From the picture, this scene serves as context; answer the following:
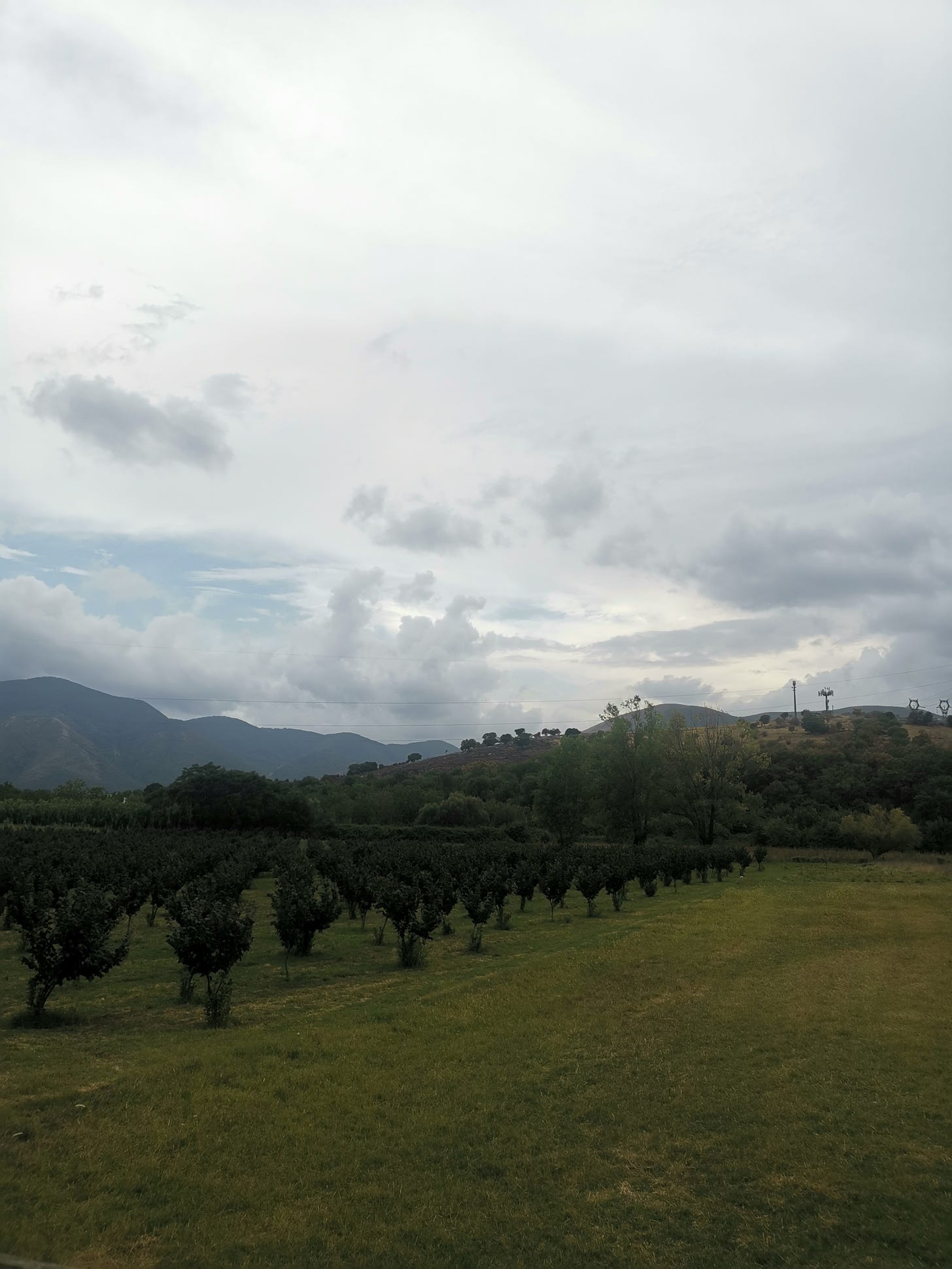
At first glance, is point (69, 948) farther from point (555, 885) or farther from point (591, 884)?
point (591, 884)

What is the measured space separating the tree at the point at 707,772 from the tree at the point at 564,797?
986cm

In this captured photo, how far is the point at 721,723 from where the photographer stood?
8719cm

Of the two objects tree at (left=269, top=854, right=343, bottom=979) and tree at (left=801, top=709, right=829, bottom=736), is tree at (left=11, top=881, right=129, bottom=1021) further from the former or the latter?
tree at (left=801, top=709, right=829, bottom=736)

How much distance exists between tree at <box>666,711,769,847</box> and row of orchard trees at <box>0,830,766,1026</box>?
67.3 ft

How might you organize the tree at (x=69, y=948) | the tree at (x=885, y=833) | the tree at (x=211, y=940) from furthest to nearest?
the tree at (x=885, y=833) < the tree at (x=211, y=940) < the tree at (x=69, y=948)

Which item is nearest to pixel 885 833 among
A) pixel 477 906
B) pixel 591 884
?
pixel 591 884

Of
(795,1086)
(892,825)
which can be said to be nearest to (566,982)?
(795,1086)

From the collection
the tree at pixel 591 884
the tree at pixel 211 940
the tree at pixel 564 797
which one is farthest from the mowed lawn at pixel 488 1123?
the tree at pixel 564 797

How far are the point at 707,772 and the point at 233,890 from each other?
60841 millimetres

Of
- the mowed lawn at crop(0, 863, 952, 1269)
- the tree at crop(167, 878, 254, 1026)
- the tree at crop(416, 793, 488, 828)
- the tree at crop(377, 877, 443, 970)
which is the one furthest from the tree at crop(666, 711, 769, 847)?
the tree at crop(167, 878, 254, 1026)

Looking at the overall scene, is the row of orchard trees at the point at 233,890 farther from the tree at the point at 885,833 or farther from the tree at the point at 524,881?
the tree at the point at 885,833

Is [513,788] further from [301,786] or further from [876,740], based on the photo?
[876,740]

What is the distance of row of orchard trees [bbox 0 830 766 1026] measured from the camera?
1479cm

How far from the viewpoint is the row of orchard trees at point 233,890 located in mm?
14789
